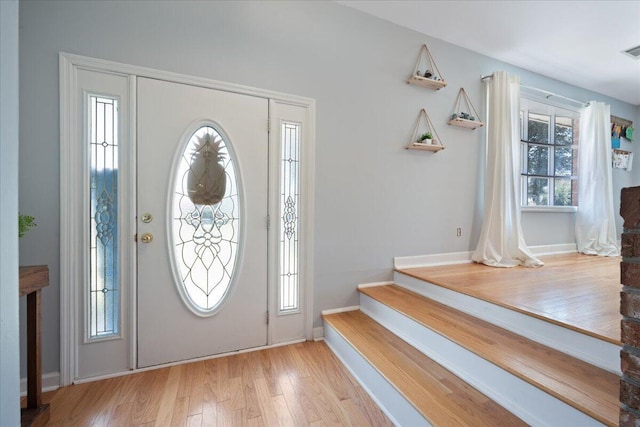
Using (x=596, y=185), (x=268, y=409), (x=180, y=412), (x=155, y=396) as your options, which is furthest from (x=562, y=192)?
(x=155, y=396)

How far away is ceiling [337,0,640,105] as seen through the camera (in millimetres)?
2463

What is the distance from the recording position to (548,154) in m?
3.88

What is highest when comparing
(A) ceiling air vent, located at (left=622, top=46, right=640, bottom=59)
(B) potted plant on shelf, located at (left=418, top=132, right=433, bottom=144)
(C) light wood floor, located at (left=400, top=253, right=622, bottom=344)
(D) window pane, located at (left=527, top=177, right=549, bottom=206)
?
(A) ceiling air vent, located at (left=622, top=46, right=640, bottom=59)

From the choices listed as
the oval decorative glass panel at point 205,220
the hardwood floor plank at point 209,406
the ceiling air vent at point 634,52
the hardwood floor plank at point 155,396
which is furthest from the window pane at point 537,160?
the hardwood floor plank at point 155,396

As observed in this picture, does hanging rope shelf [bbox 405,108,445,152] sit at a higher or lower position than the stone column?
higher

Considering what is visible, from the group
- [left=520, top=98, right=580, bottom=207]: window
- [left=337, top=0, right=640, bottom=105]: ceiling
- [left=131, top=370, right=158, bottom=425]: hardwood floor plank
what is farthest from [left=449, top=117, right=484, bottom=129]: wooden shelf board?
[left=131, top=370, right=158, bottom=425]: hardwood floor plank

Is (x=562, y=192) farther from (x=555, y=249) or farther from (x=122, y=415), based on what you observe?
(x=122, y=415)

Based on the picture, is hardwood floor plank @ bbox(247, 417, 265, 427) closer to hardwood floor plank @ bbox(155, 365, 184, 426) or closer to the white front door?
hardwood floor plank @ bbox(155, 365, 184, 426)

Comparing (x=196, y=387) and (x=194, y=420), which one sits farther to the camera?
(x=196, y=387)

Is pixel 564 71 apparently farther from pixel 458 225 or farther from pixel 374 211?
pixel 374 211

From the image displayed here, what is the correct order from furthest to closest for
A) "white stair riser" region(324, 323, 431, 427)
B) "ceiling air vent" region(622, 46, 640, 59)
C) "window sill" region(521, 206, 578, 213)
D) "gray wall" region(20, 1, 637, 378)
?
"window sill" region(521, 206, 578, 213) < "ceiling air vent" region(622, 46, 640, 59) < "gray wall" region(20, 1, 637, 378) < "white stair riser" region(324, 323, 431, 427)

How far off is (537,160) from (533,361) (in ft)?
11.4

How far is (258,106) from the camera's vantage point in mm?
2197

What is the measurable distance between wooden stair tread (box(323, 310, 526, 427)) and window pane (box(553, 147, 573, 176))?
12.6ft
